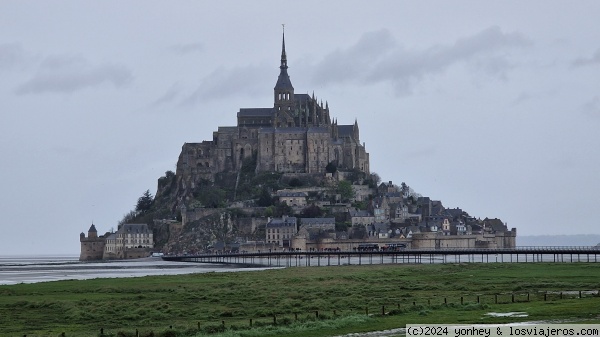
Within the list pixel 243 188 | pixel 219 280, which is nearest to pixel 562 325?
pixel 219 280

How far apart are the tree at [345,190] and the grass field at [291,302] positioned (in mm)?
94975

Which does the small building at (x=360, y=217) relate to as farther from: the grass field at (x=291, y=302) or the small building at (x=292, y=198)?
the grass field at (x=291, y=302)

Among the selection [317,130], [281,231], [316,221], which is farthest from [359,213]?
[317,130]

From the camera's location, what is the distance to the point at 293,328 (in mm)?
50094

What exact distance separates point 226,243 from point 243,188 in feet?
50.9

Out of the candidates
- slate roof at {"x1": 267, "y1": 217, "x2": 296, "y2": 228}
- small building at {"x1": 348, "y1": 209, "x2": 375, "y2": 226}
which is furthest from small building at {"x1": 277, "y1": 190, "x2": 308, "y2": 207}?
slate roof at {"x1": 267, "y1": 217, "x2": 296, "y2": 228}

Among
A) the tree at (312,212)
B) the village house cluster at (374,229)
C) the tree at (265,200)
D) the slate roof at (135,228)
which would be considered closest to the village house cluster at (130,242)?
the slate roof at (135,228)

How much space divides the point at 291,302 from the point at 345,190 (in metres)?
129

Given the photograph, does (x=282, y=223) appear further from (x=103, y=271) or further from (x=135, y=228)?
(x=103, y=271)

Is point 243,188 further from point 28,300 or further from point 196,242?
point 28,300

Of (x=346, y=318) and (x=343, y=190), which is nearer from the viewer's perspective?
(x=346, y=318)

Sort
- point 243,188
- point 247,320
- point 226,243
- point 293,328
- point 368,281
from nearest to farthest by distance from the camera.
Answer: point 293,328, point 247,320, point 368,281, point 226,243, point 243,188

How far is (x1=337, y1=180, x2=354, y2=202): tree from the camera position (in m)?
194

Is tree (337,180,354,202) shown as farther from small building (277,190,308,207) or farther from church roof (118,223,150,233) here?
church roof (118,223,150,233)
